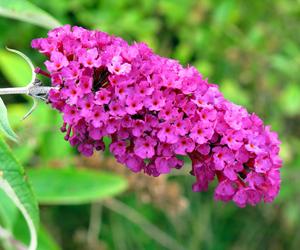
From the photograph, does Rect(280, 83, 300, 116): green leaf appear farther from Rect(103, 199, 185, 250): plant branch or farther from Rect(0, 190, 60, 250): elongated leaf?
Rect(0, 190, 60, 250): elongated leaf

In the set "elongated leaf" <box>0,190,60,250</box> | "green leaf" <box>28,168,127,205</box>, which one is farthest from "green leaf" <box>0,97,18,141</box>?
"green leaf" <box>28,168,127,205</box>

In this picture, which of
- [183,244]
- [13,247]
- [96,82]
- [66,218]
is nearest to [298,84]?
[183,244]

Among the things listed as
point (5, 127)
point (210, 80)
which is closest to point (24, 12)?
point (5, 127)

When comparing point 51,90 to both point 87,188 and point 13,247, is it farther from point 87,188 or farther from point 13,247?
point 87,188

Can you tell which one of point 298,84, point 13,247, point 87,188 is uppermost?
point 298,84

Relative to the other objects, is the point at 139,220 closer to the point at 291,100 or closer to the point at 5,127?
the point at 291,100

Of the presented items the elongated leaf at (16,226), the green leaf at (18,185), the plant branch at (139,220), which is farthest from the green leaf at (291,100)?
the green leaf at (18,185)
